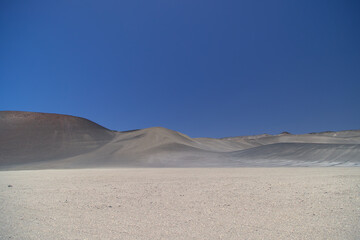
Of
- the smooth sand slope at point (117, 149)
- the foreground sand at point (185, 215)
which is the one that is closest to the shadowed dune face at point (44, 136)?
the smooth sand slope at point (117, 149)

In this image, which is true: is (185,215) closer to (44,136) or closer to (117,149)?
(117,149)

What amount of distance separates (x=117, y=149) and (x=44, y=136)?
1877cm

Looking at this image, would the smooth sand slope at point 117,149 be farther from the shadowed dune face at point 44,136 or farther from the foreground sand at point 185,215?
the foreground sand at point 185,215

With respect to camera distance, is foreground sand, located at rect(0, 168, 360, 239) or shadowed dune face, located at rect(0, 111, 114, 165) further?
shadowed dune face, located at rect(0, 111, 114, 165)

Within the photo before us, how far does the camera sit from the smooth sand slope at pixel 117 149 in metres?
36.1

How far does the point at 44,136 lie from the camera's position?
54812 mm

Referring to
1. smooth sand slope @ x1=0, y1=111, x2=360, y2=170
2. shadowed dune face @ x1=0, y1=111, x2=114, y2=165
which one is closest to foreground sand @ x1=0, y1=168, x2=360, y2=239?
smooth sand slope @ x1=0, y1=111, x2=360, y2=170

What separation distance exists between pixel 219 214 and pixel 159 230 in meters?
1.63

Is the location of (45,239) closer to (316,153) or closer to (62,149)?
(316,153)

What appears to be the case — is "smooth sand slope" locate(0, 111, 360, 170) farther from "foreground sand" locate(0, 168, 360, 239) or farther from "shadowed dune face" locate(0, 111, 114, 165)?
"foreground sand" locate(0, 168, 360, 239)

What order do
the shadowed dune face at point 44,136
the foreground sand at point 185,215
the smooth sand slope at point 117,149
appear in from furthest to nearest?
the shadowed dune face at point 44,136 → the smooth sand slope at point 117,149 → the foreground sand at point 185,215

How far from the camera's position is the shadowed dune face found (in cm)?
4778

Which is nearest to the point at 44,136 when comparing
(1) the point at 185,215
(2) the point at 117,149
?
(2) the point at 117,149

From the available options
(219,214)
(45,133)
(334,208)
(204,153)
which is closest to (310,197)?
(334,208)
